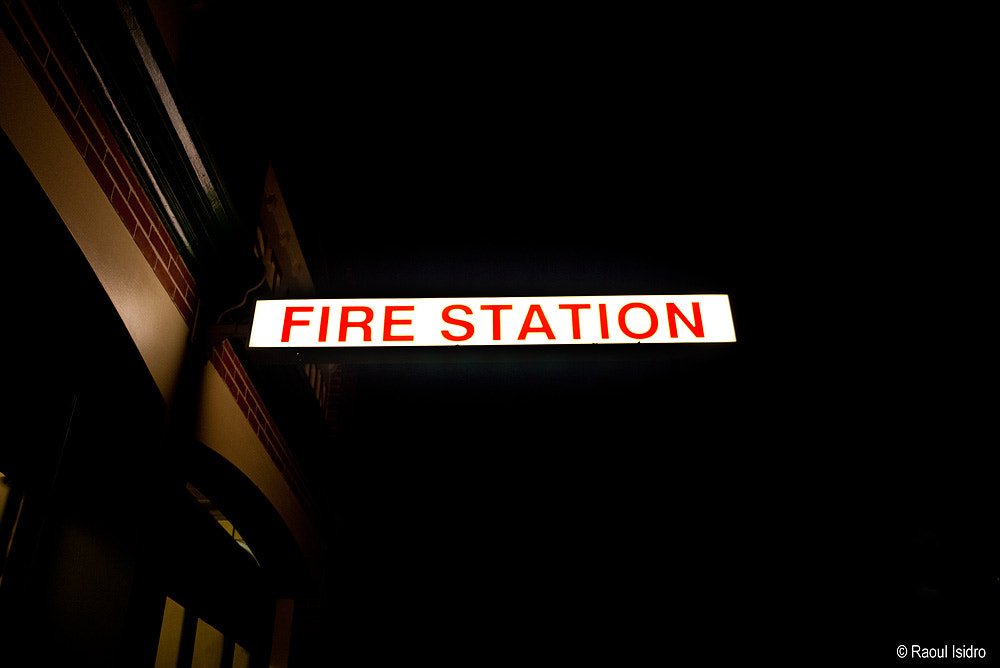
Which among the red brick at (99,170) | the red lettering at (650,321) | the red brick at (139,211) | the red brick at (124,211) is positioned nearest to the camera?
the red brick at (99,170)

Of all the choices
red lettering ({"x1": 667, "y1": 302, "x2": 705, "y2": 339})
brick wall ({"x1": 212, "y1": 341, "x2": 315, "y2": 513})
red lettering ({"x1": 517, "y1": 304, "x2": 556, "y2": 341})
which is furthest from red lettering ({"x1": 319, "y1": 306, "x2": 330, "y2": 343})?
red lettering ({"x1": 667, "y1": 302, "x2": 705, "y2": 339})

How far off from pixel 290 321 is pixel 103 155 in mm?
1235

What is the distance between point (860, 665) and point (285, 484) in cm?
1371

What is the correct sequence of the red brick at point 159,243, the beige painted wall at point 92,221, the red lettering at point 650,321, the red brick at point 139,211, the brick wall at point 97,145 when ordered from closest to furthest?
the beige painted wall at point 92,221
the brick wall at point 97,145
the red brick at point 139,211
the red brick at point 159,243
the red lettering at point 650,321

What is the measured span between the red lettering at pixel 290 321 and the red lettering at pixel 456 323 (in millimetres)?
785

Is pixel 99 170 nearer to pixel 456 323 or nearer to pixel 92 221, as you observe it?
pixel 92 221

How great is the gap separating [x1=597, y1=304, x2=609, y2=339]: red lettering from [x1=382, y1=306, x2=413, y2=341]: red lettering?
109 cm

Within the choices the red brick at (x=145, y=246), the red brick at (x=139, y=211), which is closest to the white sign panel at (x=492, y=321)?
the red brick at (x=145, y=246)

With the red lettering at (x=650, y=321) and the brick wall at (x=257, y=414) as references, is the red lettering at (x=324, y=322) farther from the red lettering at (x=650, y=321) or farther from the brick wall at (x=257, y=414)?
the red lettering at (x=650, y=321)

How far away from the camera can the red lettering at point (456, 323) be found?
3736 mm

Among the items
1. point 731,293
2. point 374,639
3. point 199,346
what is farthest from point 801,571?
point 199,346

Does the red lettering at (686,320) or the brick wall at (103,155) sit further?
the red lettering at (686,320)

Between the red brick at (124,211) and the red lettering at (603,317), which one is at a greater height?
the red brick at (124,211)

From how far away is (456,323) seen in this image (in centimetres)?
379
